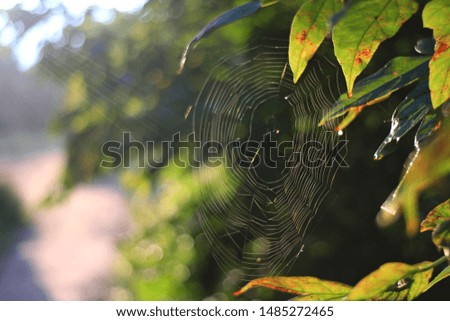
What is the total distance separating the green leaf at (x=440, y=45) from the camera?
347 millimetres

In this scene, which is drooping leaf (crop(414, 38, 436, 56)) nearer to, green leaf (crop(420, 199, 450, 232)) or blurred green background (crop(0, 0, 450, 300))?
green leaf (crop(420, 199, 450, 232))

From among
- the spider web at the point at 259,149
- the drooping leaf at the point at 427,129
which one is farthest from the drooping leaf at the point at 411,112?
the spider web at the point at 259,149

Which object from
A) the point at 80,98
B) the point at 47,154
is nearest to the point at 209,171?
the point at 80,98

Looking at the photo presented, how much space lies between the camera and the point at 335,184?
1.17 meters

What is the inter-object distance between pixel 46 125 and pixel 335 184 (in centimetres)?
64

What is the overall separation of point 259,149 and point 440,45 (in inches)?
27.6

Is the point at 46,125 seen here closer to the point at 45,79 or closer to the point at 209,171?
the point at 45,79

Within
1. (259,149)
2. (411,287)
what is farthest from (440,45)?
(259,149)

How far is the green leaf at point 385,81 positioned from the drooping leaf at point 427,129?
28mm

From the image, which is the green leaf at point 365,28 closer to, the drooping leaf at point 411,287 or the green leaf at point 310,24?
the green leaf at point 310,24

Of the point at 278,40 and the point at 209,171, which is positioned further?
the point at 209,171

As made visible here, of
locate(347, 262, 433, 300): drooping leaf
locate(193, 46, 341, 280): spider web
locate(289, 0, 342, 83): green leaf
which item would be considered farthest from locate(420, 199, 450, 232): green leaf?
locate(193, 46, 341, 280): spider web

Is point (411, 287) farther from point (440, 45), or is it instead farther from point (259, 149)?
point (259, 149)

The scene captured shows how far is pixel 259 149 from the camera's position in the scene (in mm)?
1048
